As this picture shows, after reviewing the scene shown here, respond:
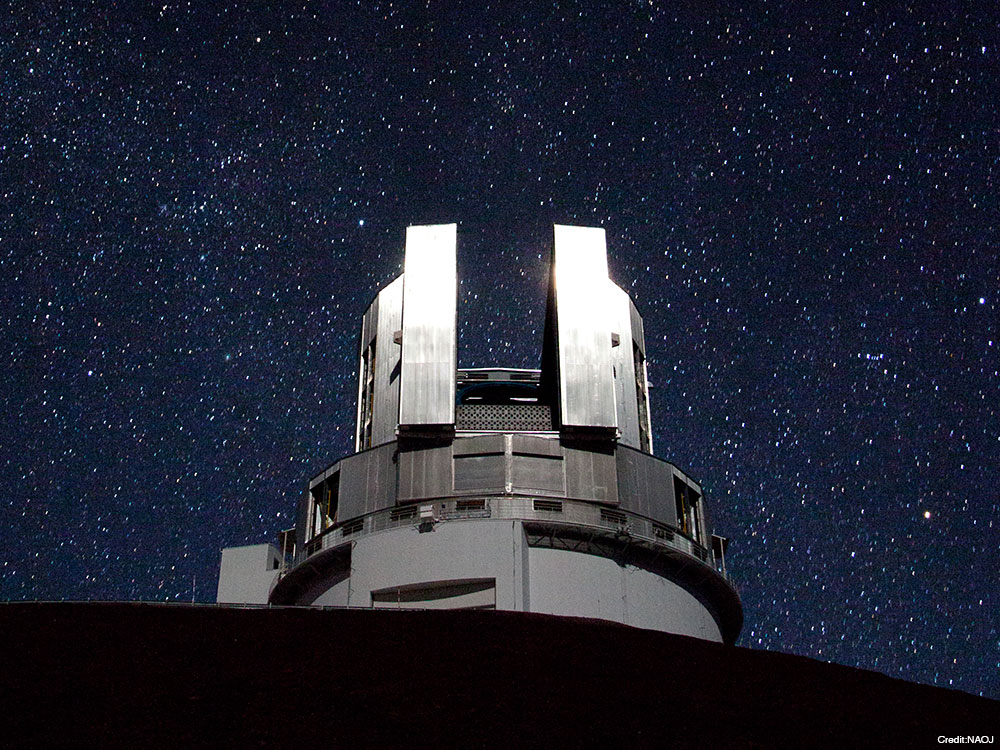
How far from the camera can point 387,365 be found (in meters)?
37.2

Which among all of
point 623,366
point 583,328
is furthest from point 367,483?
point 623,366

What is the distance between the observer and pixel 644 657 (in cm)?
1848

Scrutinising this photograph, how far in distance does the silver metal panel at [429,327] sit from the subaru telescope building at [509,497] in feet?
0.16

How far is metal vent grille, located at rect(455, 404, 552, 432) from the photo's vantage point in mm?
35969

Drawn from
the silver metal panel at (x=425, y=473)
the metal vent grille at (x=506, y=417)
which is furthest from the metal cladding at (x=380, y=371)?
the metal vent grille at (x=506, y=417)

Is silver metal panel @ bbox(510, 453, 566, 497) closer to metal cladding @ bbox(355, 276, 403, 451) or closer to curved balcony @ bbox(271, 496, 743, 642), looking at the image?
curved balcony @ bbox(271, 496, 743, 642)

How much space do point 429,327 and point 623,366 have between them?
23.7 feet

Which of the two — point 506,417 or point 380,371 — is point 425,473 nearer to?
point 506,417

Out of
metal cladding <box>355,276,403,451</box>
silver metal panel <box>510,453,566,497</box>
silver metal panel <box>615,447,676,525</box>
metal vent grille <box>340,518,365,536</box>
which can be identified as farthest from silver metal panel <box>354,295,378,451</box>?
silver metal panel <box>615,447,676,525</box>

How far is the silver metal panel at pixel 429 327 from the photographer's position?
109ft

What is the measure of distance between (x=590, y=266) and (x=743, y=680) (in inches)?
820

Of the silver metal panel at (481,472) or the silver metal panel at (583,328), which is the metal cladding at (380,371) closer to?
the silver metal panel at (481,472)

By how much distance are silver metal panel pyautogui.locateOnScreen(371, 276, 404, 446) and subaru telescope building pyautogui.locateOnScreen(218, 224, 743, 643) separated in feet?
0.24

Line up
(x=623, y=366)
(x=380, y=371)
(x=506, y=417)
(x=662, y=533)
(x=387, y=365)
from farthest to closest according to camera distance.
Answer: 1. (x=623, y=366)
2. (x=380, y=371)
3. (x=387, y=365)
4. (x=506, y=417)
5. (x=662, y=533)
